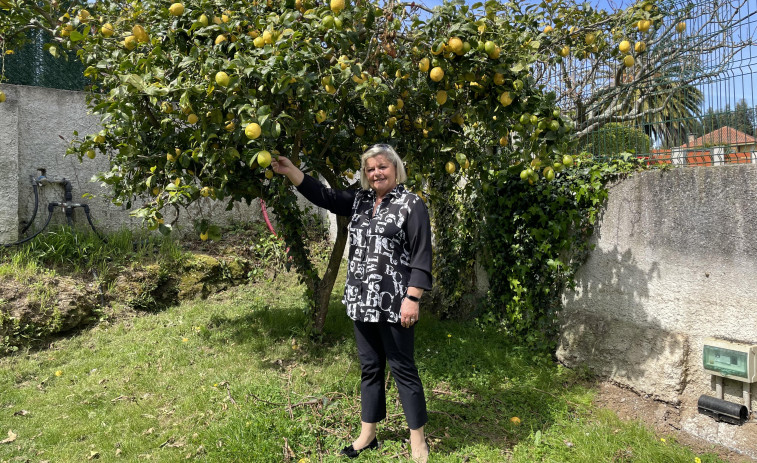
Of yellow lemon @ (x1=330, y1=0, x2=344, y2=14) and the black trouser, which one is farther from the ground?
yellow lemon @ (x1=330, y1=0, x2=344, y2=14)

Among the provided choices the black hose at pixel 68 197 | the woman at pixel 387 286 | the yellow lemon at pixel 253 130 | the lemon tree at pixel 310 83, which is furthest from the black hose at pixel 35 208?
the woman at pixel 387 286

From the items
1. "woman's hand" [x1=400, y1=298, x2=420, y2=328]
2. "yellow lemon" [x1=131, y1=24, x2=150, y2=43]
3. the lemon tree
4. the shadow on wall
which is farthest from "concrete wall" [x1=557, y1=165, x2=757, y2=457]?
"yellow lemon" [x1=131, y1=24, x2=150, y2=43]

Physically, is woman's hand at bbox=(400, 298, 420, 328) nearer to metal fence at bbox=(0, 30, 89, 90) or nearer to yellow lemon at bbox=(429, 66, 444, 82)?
yellow lemon at bbox=(429, 66, 444, 82)

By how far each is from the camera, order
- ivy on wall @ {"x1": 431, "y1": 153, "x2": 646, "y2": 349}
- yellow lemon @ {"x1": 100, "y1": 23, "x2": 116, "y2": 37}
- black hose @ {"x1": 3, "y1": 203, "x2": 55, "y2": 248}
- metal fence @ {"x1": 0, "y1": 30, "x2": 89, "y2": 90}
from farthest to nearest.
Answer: metal fence @ {"x1": 0, "y1": 30, "x2": 89, "y2": 90}
black hose @ {"x1": 3, "y1": 203, "x2": 55, "y2": 248}
ivy on wall @ {"x1": 431, "y1": 153, "x2": 646, "y2": 349}
yellow lemon @ {"x1": 100, "y1": 23, "x2": 116, "y2": 37}

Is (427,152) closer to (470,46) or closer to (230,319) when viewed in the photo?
(470,46)

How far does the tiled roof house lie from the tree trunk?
8.15 feet

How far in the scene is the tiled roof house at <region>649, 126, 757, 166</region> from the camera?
10.6 ft

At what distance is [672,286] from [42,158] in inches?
265

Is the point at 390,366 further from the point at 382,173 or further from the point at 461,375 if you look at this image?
the point at 461,375

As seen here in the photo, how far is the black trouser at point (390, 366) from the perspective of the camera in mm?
2635

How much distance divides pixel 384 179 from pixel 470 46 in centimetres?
90

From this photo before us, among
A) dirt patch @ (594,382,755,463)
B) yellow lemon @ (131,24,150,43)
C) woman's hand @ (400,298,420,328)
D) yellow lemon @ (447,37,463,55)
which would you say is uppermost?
yellow lemon @ (131,24,150,43)

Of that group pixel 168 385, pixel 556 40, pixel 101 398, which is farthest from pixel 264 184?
pixel 556 40

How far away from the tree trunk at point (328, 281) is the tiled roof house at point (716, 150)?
8.15ft
